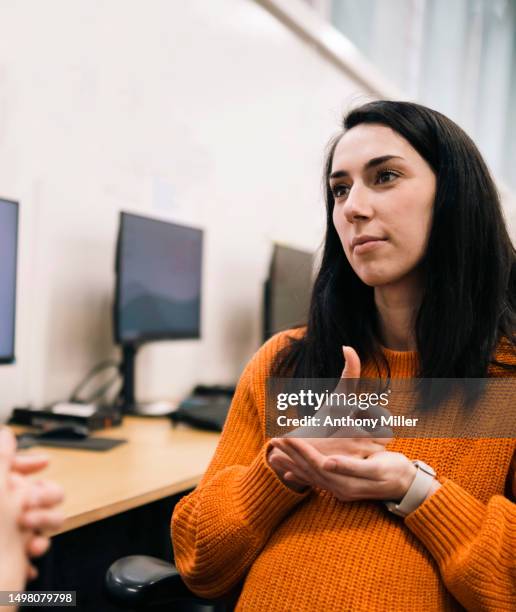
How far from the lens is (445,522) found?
2.56ft

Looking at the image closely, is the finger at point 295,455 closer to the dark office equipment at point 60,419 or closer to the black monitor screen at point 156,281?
the dark office equipment at point 60,419

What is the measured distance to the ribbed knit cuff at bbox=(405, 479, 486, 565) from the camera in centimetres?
78

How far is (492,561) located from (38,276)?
136cm

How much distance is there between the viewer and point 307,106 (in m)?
2.96

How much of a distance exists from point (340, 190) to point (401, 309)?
0.23 m

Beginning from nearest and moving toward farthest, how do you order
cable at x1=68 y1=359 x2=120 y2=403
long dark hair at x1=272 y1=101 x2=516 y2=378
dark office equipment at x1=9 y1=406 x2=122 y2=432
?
long dark hair at x1=272 y1=101 x2=516 y2=378 < dark office equipment at x1=9 y1=406 x2=122 y2=432 < cable at x1=68 y1=359 x2=120 y2=403

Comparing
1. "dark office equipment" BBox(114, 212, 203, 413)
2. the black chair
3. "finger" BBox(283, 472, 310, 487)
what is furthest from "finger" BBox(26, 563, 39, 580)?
"dark office equipment" BBox(114, 212, 203, 413)

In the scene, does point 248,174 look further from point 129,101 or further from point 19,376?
point 19,376

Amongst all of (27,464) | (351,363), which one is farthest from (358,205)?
(27,464)

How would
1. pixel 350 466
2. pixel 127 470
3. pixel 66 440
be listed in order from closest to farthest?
pixel 350 466 < pixel 127 470 < pixel 66 440

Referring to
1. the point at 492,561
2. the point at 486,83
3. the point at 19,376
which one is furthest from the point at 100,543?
the point at 486,83

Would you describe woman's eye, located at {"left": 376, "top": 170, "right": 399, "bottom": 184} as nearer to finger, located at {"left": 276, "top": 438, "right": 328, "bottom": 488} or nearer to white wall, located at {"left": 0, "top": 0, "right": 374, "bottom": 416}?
white wall, located at {"left": 0, "top": 0, "right": 374, "bottom": 416}

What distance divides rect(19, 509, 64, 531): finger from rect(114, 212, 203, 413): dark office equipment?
1126mm

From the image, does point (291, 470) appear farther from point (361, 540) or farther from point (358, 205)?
point (358, 205)
